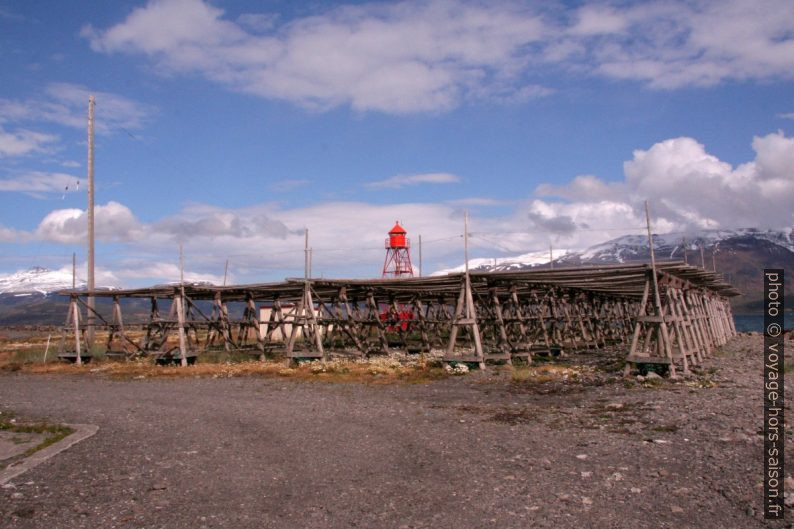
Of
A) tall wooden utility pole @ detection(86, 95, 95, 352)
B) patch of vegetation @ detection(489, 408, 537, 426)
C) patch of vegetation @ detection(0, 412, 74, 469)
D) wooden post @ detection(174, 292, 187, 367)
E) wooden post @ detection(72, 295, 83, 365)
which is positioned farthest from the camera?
tall wooden utility pole @ detection(86, 95, 95, 352)

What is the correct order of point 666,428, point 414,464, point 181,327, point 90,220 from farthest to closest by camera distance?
1. point 90,220
2. point 181,327
3. point 666,428
4. point 414,464

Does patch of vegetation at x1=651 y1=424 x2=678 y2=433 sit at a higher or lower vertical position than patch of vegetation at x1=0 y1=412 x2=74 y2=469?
higher

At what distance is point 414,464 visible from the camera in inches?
341

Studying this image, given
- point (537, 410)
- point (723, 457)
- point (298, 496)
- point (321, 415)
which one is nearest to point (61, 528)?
point (298, 496)

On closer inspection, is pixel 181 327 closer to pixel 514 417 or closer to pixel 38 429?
pixel 38 429

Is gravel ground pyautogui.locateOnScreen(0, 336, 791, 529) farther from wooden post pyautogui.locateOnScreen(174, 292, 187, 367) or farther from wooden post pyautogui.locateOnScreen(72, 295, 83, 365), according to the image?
wooden post pyautogui.locateOnScreen(72, 295, 83, 365)

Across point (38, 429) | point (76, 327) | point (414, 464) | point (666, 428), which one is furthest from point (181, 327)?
point (666, 428)

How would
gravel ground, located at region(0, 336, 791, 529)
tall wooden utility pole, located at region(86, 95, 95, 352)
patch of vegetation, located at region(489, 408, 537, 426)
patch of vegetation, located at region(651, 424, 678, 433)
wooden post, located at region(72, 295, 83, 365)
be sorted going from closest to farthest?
gravel ground, located at region(0, 336, 791, 529)
patch of vegetation, located at region(651, 424, 678, 433)
patch of vegetation, located at region(489, 408, 537, 426)
wooden post, located at region(72, 295, 83, 365)
tall wooden utility pole, located at region(86, 95, 95, 352)

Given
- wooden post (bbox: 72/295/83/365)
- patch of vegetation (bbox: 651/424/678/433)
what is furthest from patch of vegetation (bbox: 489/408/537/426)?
wooden post (bbox: 72/295/83/365)

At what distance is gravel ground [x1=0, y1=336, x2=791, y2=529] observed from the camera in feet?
21.8

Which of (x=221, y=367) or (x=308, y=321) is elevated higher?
(x=308, y=321)

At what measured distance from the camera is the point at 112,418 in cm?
1326

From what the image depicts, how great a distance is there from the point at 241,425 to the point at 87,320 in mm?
22714

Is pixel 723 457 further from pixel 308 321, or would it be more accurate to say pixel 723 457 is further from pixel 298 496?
pixel 308 321
